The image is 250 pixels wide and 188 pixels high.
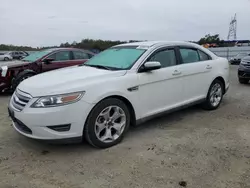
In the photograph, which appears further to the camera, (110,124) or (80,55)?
(80,55)

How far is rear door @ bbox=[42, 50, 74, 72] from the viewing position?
27.7 feet

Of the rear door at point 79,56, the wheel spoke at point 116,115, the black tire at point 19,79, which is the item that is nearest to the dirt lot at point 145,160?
the wheel spoke at point 116,115

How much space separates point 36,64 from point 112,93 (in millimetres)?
5261

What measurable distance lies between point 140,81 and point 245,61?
698 cm

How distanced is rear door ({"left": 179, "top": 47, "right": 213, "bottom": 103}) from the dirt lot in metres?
0.66

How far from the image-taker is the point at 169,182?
9.56 ft

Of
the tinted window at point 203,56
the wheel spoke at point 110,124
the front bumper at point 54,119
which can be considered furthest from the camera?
the tinted window at point 203,56

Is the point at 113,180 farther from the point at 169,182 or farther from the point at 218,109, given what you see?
the point at 218,109

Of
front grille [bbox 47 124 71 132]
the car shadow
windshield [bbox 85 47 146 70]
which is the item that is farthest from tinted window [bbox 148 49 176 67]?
front grille [bbox 47 124 71 132]

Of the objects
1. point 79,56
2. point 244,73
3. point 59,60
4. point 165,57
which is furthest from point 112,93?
point 244,73

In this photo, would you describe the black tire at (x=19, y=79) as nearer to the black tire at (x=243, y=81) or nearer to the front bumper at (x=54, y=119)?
the front bumper at (x=54, y=119)

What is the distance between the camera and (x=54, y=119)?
11.1 feet

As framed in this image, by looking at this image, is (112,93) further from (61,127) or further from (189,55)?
(189,55)

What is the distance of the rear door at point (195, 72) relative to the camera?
16.2 feet
